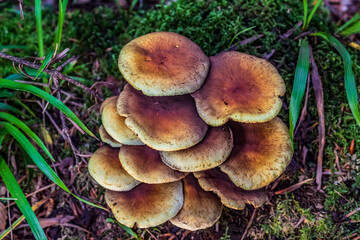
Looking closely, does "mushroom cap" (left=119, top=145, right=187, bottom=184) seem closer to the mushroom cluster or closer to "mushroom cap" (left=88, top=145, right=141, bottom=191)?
the mushroom cluster

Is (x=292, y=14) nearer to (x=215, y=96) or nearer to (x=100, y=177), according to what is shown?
(x=215, y=96)

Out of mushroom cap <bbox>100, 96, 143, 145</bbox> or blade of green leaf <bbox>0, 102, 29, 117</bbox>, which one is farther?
blade of green leaf <bbox>0, 102, 29, 117</bbox>

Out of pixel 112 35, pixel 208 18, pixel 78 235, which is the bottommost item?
pixel 78 235

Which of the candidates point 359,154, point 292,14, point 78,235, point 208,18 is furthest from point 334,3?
point 78,235

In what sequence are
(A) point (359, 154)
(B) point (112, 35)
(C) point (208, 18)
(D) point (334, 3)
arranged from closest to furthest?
(A) point (359, 154)
(C) point (208, 18)
(B) point (112, 35)
(D) point (334, 3)

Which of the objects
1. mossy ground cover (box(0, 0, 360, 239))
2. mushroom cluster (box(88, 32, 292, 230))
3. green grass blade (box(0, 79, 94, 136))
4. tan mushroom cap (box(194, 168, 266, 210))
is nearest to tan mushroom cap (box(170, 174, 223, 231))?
mushroom cluster (box(88, 32, 292, 230))

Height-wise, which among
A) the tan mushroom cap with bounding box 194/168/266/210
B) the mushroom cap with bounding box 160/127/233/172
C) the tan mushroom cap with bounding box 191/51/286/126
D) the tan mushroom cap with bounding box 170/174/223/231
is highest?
the tan mushroom cap with bounding box 191/51/286/126

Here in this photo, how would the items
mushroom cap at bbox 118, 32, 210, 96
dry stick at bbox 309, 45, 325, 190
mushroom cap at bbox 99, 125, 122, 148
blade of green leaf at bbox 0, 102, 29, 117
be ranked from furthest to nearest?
blade of green leaf at bbox 0, 102, 29, 117, dry stick at bbox 309, 45, 325, 190, mushroom cap at bbox 99, 125, 122, 148, mushroom cap at bbox 118, 32, 210, 96

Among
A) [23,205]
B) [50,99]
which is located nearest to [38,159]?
[23,205]
